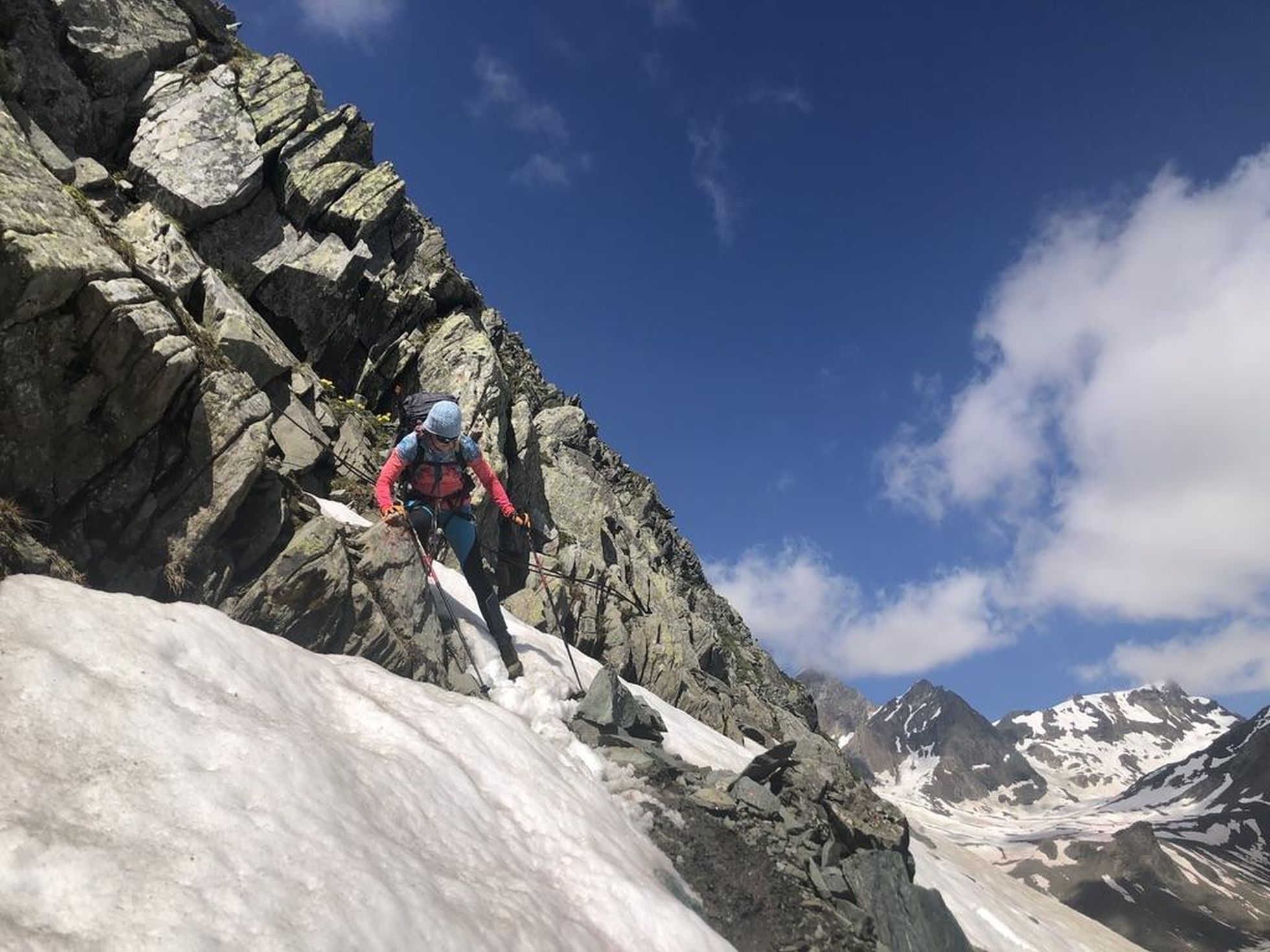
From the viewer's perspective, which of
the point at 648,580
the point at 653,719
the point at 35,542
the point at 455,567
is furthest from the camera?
the point at 648,580

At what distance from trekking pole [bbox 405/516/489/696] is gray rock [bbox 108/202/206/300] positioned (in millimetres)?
8000

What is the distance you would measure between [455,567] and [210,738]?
1418cm

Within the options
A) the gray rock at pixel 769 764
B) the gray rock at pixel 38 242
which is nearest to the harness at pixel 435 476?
the gray rock at pixel 38 242

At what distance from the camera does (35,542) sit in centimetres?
988

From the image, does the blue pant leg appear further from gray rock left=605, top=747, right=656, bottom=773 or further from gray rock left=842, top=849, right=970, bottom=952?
gray rock left=842, top=849, right=970, bottom=952

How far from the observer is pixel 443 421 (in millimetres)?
14930

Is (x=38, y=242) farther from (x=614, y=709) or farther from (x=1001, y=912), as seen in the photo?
(x=1001, y=912)

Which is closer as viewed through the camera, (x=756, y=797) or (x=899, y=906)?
(x=899, y=906)

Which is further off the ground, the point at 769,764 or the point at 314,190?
the point at 314,190

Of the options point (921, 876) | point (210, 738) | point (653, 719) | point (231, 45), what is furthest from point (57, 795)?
point (231, 45)

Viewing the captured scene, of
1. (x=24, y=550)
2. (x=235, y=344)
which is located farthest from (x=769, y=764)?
(x=235, y=344)

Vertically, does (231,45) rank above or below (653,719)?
above

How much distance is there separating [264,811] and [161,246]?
Result: 51.6 ft

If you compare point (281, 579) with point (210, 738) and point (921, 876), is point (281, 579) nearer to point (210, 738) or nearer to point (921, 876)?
point (210, 738)
